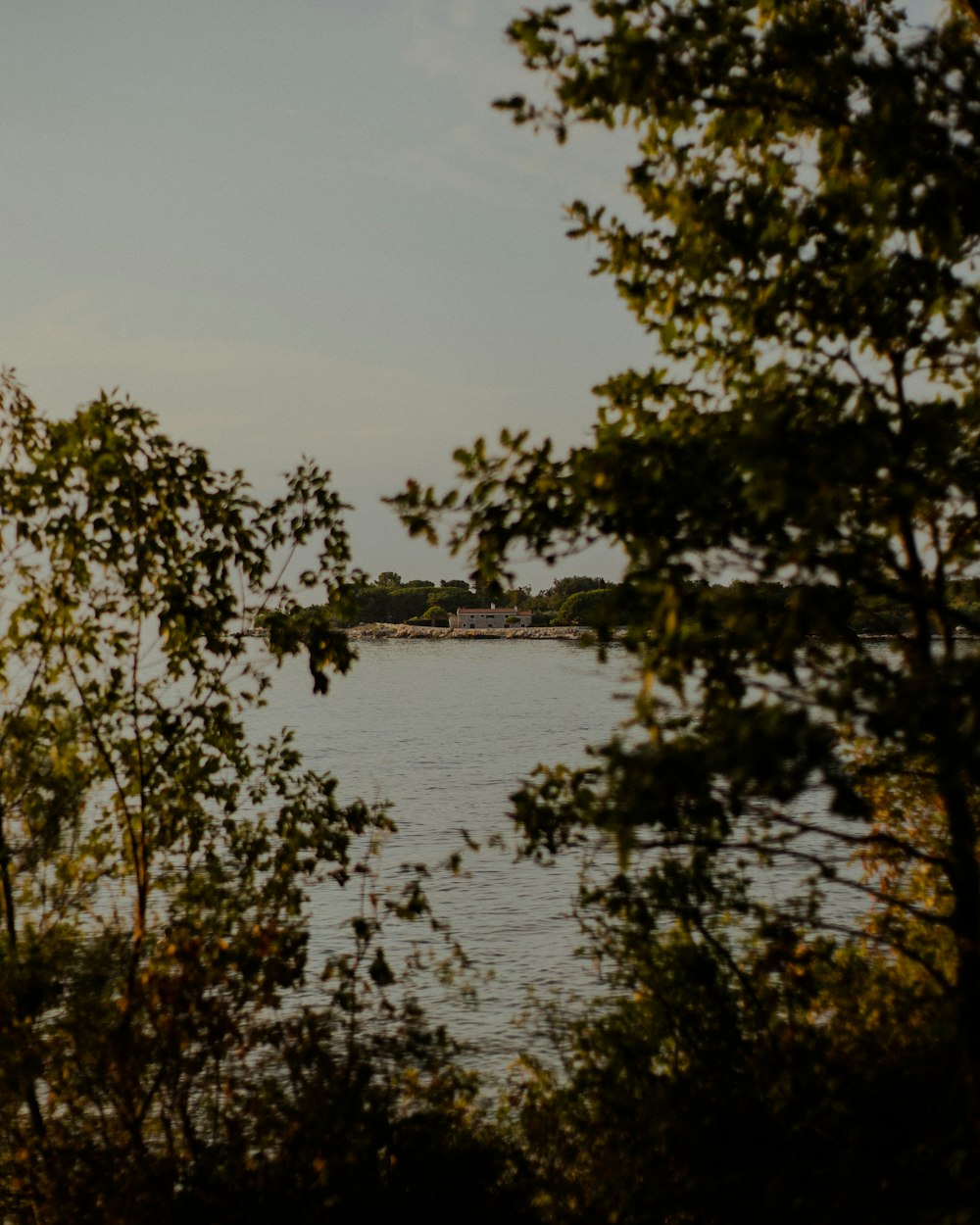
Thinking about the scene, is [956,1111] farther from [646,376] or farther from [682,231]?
[682,231]

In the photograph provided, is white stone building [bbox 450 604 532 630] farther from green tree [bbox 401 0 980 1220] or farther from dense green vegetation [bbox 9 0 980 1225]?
green tree [bbox 401 0 980 1220]

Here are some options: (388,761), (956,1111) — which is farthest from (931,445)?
(388,761)

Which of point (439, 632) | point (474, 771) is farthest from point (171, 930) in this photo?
point (439, 632)

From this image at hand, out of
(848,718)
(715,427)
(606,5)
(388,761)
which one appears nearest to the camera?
(848,718)

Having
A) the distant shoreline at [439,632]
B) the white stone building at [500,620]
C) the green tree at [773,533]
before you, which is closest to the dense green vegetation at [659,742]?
the green tree at [773,533]

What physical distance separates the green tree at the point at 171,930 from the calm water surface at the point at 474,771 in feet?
3.29

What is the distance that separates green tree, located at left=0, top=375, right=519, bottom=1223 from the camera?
7.50 m

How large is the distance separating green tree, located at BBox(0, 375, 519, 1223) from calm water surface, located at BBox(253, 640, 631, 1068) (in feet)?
3.29

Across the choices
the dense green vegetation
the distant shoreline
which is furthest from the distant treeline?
the distant shoreline

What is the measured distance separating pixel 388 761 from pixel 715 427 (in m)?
53.1

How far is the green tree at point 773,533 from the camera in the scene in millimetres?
4406

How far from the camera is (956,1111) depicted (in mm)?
7672

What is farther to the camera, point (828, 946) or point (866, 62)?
point (828, 946)

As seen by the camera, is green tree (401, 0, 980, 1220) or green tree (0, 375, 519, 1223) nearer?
green tree (401, 0, 980, 1220)
